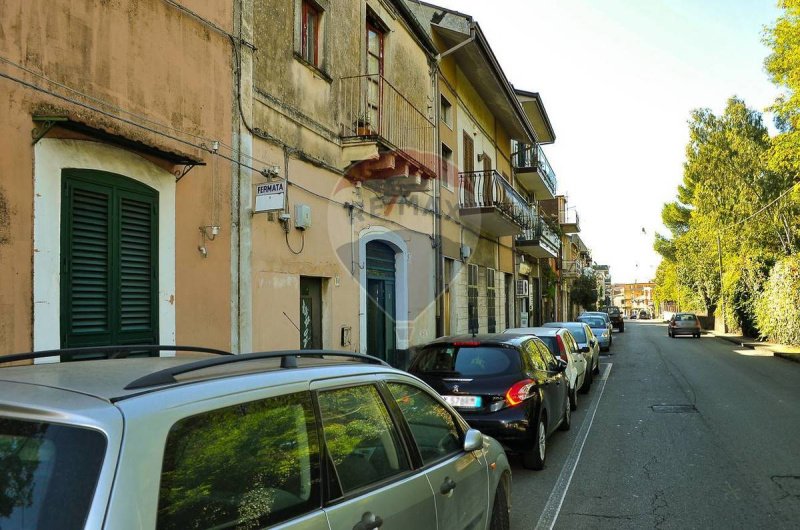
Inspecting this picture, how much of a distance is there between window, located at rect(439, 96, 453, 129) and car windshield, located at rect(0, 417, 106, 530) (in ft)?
50.2

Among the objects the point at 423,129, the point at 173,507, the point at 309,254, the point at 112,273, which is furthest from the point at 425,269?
the point at 173,507

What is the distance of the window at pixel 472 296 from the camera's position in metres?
17.9

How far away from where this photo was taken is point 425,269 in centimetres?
1454

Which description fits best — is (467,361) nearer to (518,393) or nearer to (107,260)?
(518,393)

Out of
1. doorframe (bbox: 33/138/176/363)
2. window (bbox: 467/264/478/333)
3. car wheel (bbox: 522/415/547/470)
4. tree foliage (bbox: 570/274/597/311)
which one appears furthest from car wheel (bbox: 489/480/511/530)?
tree foliage (bbox: 570/274/597/311)

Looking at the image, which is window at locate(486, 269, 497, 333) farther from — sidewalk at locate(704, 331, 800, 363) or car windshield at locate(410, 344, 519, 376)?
car windshield at locate(410, 344, 519, 376)

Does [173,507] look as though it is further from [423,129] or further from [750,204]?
[750,204]

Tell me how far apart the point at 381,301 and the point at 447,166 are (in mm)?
5480

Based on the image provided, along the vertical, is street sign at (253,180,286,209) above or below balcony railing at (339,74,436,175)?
below

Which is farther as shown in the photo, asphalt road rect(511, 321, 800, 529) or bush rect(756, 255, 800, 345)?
bush rect(756, 255, 800, 345)

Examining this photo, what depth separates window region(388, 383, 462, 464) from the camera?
3.14 metres

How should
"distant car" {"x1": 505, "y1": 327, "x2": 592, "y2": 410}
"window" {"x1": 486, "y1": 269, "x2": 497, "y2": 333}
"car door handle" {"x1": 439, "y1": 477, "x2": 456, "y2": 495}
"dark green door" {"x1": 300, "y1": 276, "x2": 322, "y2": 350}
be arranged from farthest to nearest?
"window" {"x1": 486, "y1": 269, "x2": 497, "y2": 333}, "distant car" {"x1": 505, "y1": 327, "x2": 592, "y2": 410}, "dark green door" {"x1": 300, "y1": 276, "x2": 322, "y2": 350}, "car door handle" {"x1": 439, "y1": 477, "x2": 456, "y2": 495}

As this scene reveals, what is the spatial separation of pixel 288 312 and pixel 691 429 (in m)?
6.04

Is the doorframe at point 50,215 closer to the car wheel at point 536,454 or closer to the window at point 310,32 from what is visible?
the window at point 310,32
